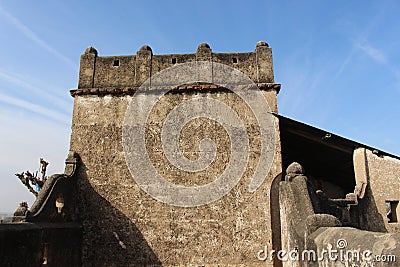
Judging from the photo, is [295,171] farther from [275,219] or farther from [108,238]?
[108,238]

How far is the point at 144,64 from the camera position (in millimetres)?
9086

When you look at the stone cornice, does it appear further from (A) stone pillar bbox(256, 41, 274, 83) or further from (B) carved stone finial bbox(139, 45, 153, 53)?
(B) carved stone finial bbox(139, 45, 153, 53)

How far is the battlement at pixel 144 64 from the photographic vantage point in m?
8.91

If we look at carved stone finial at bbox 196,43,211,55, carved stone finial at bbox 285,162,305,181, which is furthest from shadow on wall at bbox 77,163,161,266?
carved stone finial at bbox 196,43,211,55

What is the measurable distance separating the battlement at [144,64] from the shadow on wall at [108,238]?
129 inches

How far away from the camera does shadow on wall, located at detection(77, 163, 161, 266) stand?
25.3 feet

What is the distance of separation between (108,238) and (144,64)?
4853 mm

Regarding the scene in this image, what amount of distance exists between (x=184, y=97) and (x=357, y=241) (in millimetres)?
6473

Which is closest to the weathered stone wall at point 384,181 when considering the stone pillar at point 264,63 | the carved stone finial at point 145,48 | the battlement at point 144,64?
the stone pillar at point 264,63

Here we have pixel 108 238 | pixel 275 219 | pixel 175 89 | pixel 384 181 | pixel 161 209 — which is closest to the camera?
pixel 384 181

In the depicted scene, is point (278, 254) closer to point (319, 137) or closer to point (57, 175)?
point (319, 137)

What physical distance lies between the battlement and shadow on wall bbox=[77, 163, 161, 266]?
3280 millimetres

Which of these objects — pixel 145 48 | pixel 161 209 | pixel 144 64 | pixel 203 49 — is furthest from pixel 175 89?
pixel 161 209

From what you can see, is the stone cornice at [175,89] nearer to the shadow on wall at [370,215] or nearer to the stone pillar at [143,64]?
the stone pillar at [143,64]
